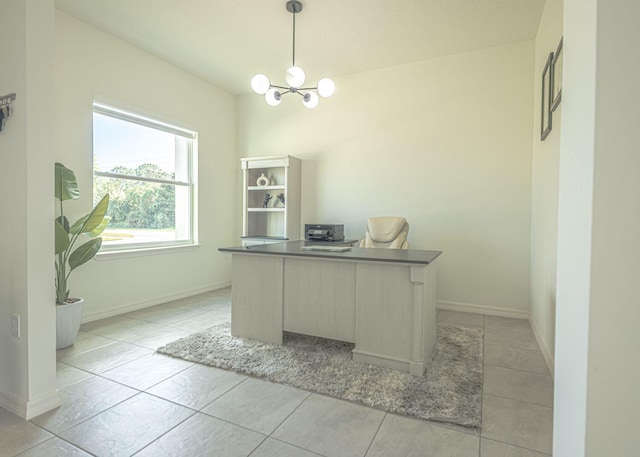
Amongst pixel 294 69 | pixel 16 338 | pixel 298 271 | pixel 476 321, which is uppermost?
pixel 294 69

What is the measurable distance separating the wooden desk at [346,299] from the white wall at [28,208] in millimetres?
1283

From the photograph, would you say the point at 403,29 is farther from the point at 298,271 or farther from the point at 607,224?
the point at 607,224

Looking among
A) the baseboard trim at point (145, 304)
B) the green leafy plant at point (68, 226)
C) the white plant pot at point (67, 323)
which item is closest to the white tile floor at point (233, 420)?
the white plant pot at point (67, 323)

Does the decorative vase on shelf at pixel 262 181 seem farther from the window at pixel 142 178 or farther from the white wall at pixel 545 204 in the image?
the white wall at pixel 545 204

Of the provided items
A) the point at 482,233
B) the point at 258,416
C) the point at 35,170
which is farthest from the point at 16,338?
the point at 482,233

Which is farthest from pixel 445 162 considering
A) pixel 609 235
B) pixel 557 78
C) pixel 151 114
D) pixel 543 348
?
pixel 151 114

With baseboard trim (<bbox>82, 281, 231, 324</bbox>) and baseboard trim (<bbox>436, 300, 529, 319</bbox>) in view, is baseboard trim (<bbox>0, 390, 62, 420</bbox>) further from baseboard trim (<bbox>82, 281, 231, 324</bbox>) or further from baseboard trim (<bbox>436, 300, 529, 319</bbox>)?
baseboard trim (<bbox>436, 300, 529, 319</bbox>)

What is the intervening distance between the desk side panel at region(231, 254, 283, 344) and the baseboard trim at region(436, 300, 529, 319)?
2206 mm

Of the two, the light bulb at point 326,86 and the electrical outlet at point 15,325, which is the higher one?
the light bulb at point 326,86

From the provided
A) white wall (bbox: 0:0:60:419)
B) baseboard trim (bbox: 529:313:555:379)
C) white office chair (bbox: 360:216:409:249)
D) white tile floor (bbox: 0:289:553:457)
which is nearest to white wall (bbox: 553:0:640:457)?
white tile floor (bbox: 0:289:553:457)

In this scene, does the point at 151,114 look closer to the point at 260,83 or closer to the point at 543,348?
the point at 260,83

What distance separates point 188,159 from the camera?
4.49 m

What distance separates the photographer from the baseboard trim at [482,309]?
3.54 metres

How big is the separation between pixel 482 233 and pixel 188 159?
3.87m
